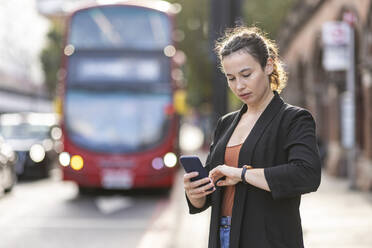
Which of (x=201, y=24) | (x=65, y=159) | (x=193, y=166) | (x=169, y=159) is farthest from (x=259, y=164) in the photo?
(x=201, y=24)

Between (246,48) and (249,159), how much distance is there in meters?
0.49

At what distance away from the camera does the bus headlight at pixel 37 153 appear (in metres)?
16.4

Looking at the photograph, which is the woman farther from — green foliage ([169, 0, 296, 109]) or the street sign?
green foliage ([169, 0, 296, 109])

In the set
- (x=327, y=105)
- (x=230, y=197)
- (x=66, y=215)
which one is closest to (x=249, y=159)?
(x=230, y=197)

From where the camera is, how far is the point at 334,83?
16.7 meters

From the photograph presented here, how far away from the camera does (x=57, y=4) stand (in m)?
85.9

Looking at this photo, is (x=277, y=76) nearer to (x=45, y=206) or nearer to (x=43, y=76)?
(x=45, y=206)

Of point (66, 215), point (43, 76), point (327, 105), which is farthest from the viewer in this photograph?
point (43, 76)

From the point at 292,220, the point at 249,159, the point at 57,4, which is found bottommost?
the point at 292,220

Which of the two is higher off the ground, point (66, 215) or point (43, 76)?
point (43, 76)

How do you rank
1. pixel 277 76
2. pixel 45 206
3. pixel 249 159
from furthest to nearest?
pixel 45 206 < pixel 277 76 < pixel 249 159

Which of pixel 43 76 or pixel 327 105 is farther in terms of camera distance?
pixel 43 76

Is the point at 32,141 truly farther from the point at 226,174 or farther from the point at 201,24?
the point at 201,24

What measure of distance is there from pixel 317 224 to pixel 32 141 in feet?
32.4
